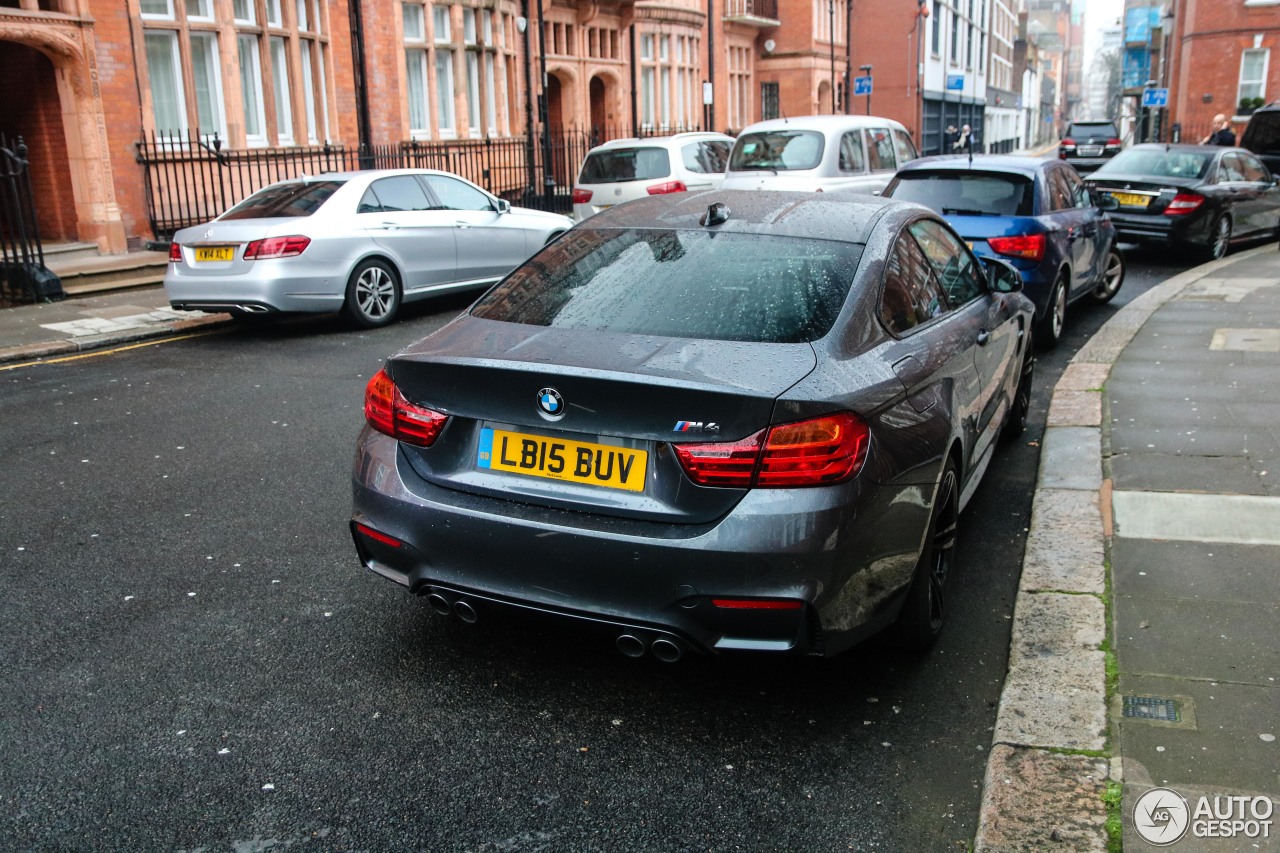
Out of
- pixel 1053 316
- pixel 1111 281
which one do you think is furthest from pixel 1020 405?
pixel 1111 281

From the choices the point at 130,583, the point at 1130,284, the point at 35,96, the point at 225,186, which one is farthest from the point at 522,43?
the point at 130,583

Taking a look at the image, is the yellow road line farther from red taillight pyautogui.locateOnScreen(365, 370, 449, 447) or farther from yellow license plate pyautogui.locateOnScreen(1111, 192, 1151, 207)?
yellow license plate pyautogui.locateOnScreen(1111, 192, 1151, 207)

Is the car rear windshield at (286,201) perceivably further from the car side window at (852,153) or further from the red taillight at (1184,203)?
the red taillight at (1184,203)

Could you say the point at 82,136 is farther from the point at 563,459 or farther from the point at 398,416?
the point at 563,459

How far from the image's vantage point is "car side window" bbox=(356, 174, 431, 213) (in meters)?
11.3

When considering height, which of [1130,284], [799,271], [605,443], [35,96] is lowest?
[1130,284]

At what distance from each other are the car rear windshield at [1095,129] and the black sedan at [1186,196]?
26054 mm

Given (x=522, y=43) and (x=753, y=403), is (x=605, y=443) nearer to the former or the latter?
(x=753, y=403)

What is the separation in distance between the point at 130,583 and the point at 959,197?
7.68 meters

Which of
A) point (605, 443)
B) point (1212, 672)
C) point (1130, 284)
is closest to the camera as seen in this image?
Result: point (605, 443)

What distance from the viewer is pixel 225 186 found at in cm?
1708

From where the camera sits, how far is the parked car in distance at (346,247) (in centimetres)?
1044

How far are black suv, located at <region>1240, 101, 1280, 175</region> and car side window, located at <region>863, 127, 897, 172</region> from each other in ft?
39.2

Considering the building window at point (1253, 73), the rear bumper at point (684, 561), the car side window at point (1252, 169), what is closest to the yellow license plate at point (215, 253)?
the rear bumper at point (684, 561)
